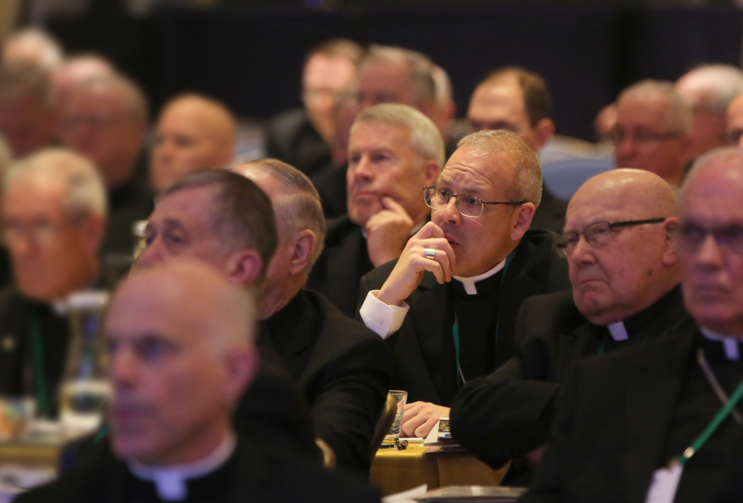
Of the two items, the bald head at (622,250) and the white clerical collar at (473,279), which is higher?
the bald head at (622,250)

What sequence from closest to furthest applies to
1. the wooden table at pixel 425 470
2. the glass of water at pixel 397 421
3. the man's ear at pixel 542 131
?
the wooden table at pixel 425 470 < the glass of water at pixel 397 421 < the man's ear at pixel 542 131

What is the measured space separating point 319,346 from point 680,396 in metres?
0.76

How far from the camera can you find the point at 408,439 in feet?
7.54

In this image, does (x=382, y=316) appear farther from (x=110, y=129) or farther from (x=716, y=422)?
(x=110, y=129)

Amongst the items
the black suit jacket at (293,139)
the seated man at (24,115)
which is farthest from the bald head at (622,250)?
the seated man at (24,115)

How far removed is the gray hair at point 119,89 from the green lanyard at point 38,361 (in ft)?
6.68

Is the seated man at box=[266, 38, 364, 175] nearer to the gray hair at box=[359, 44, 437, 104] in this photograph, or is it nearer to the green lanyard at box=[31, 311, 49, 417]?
the gray hair at box=[359, 44, 437, 104]

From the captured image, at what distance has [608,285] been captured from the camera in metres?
2.20

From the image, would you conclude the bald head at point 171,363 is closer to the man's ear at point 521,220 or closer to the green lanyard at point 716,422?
the green lanyard at point 716,422

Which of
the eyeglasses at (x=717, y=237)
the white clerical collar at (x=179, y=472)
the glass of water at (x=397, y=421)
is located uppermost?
the eyeglasses at (x=717, y=237)

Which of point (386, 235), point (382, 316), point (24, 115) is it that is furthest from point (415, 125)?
point (24, 115)

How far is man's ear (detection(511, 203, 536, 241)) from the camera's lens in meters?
2.72

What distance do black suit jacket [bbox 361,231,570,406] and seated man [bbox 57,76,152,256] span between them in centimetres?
256

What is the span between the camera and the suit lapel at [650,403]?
170 centimetres
